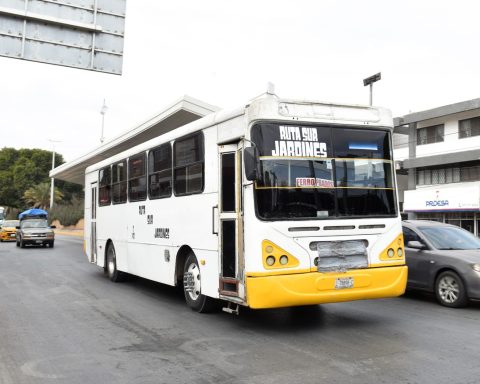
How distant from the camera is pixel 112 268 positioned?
13.2 metres

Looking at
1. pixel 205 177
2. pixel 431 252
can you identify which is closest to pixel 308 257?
pixel 205 177

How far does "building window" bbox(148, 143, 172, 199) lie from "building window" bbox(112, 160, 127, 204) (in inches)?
68.2

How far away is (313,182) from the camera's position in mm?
7145

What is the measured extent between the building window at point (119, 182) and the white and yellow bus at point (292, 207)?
3793mm

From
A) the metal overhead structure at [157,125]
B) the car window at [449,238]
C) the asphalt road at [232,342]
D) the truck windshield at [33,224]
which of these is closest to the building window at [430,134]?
the metal overhead structure at [157,125]

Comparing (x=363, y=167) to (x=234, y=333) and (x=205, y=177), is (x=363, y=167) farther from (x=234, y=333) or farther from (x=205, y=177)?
(x=234, y=333)

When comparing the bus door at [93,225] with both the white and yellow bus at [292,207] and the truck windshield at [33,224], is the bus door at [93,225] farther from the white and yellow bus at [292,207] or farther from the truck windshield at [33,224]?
the truck windshield at [33,224]

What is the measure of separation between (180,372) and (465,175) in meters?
32.2

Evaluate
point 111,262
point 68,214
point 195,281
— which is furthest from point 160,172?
point 68,214

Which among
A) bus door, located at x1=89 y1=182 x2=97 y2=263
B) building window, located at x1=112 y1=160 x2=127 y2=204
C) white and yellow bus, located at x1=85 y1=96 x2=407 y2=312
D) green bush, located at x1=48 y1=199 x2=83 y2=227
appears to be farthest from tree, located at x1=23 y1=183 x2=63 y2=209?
white and yellow bus, located at x1=85 y1=96 x2=407 y2=312

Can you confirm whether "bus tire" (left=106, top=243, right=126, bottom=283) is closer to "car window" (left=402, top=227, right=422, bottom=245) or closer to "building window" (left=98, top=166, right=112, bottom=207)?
"building window" (left=98, top=166, right=112, bottom=207)

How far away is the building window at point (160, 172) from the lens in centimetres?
967

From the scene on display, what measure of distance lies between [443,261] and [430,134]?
95.6 feet

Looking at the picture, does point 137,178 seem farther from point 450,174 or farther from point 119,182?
point 450,174
